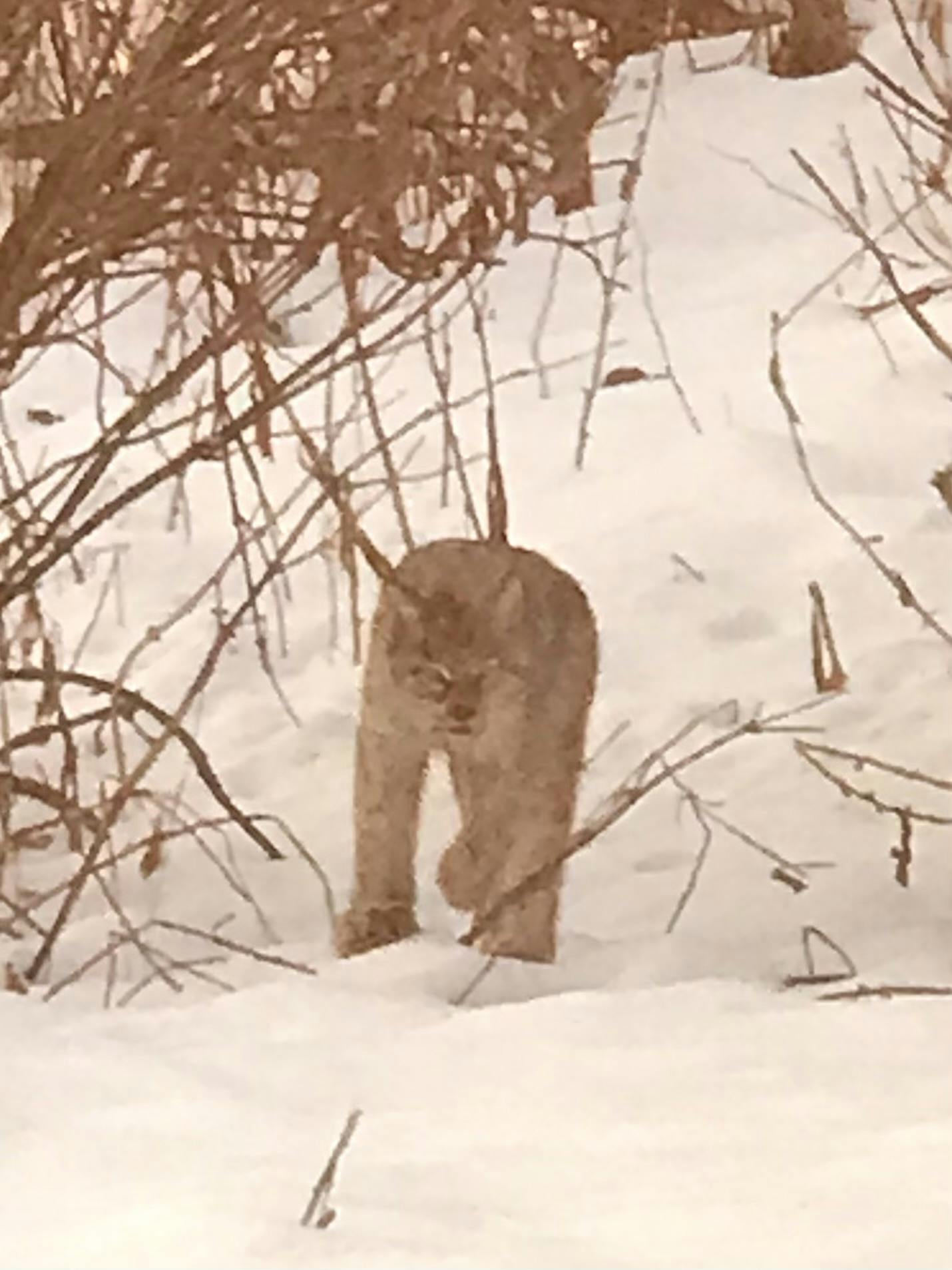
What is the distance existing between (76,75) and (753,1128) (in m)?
1.63

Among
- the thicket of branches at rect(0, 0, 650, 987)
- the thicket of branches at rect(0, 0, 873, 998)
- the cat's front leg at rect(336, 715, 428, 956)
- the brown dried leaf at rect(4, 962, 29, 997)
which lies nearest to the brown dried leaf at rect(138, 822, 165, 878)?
the thicket of branches at rect(0, 0, 873, 998)

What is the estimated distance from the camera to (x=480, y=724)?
2.97 m

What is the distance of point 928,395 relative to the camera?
5.02 m

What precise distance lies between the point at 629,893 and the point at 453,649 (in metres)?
0.66

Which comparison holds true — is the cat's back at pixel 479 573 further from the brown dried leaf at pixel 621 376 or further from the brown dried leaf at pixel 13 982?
the brown dried leaf at pixel 621 376

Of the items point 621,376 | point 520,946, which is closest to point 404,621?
point 520,946

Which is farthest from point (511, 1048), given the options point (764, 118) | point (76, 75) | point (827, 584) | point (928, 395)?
point (764, 118)

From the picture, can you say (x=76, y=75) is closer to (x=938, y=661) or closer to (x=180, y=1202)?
(x=180, y=1202)

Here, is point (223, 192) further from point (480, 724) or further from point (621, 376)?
point (621, 376)

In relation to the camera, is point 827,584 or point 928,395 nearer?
point 827,584

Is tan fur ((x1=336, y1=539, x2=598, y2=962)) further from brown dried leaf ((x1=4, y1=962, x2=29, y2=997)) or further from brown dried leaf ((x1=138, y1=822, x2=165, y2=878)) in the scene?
brown dried leaf ((x1=4, y1=962, x2=29, y2=997))

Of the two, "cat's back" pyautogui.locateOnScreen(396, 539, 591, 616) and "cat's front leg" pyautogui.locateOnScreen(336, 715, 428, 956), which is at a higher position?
"cat's back" pyautogui.locateOnScreen(396, 539, 591, 616)

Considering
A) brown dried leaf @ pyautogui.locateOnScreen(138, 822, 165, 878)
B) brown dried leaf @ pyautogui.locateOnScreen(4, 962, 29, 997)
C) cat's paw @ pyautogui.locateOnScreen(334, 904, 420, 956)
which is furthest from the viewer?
brown dried leaf @ pyautogui.locateOnScreen(138, 822, 165, 878)

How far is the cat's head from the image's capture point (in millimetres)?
2943
